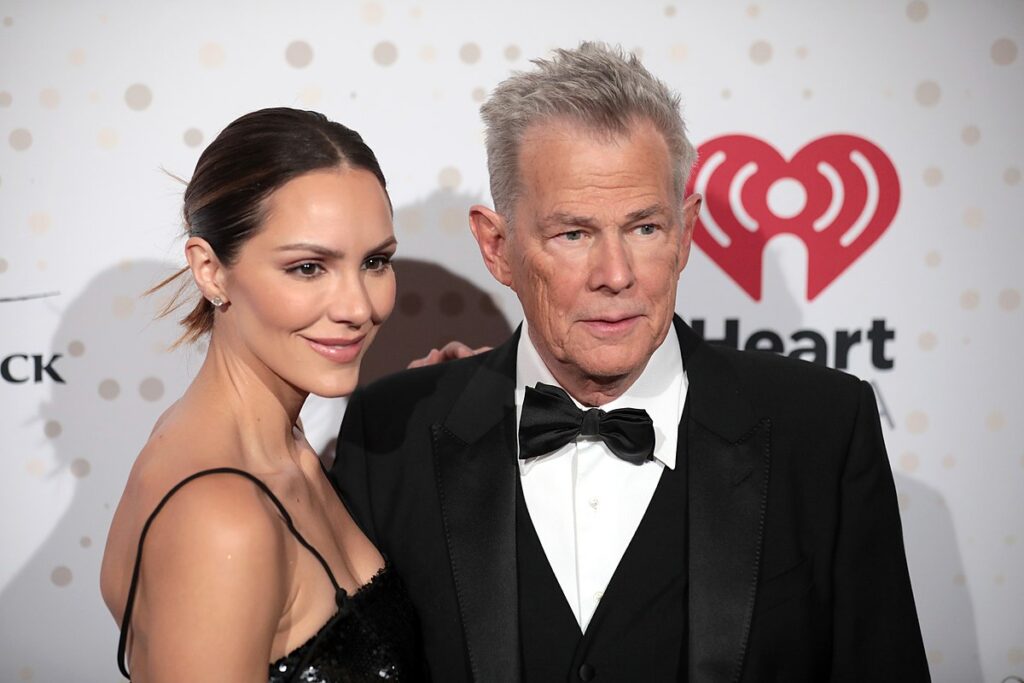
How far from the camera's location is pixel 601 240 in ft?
6.20

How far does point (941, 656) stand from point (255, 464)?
1.87 metres

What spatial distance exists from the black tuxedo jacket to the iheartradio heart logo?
640mm

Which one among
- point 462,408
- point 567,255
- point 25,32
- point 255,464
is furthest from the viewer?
point 25,32

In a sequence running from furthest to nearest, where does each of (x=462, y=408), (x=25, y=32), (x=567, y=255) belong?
(x=25, y=32) < (x=462, y=408) < (x=567, y=255)

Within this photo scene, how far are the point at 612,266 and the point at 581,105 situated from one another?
12.0 inches

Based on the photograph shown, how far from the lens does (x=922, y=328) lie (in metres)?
2.64

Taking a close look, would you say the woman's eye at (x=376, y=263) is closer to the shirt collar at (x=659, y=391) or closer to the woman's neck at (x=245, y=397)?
the woman's neck at (x=245, y=397)

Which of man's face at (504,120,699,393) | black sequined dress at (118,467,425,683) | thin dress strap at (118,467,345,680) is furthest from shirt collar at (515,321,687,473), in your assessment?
thin dress strap at (118,467,345,680)

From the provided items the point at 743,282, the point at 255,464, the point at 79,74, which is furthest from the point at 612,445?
the point at 79,74

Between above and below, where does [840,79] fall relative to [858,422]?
above

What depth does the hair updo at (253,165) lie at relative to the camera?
1705mm

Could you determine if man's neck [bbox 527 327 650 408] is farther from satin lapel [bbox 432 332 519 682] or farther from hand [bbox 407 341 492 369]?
hand [bbox 407 341 492 369]

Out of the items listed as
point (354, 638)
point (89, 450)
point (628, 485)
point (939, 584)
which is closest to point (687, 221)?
point (628, 485)

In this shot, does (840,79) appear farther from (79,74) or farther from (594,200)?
(79,74)
